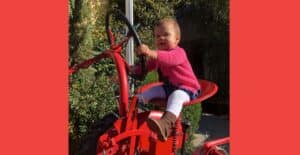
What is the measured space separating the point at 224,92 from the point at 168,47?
5.03 metres

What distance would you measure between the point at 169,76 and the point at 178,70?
103 mm

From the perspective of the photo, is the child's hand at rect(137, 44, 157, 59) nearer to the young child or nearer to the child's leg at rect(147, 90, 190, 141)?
the young child

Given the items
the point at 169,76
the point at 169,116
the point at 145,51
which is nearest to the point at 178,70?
the point at 169,76

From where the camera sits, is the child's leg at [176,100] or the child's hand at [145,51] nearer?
the child's hand at [145,51]

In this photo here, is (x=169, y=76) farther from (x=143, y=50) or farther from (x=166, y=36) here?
(x=143, y=50)

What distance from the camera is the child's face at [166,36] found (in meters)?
3.67

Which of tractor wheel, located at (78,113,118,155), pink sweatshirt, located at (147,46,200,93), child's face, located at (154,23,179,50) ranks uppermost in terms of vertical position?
child's face, located at (154,23,179,50)

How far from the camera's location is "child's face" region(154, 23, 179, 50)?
3.67 meters

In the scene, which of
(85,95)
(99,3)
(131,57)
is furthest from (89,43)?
(99,3)

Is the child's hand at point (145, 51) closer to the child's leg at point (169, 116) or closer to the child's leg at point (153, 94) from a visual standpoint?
the child's leg at point (169, 116)

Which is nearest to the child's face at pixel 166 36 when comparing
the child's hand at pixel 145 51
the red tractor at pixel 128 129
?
the red tractor at pixel 128 129

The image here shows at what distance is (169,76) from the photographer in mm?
3867

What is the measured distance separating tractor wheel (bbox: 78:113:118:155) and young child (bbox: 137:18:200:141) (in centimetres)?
28

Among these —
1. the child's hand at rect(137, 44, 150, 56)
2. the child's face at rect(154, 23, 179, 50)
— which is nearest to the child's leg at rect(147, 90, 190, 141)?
the child's face at rect(154, 23, 179, 50)
